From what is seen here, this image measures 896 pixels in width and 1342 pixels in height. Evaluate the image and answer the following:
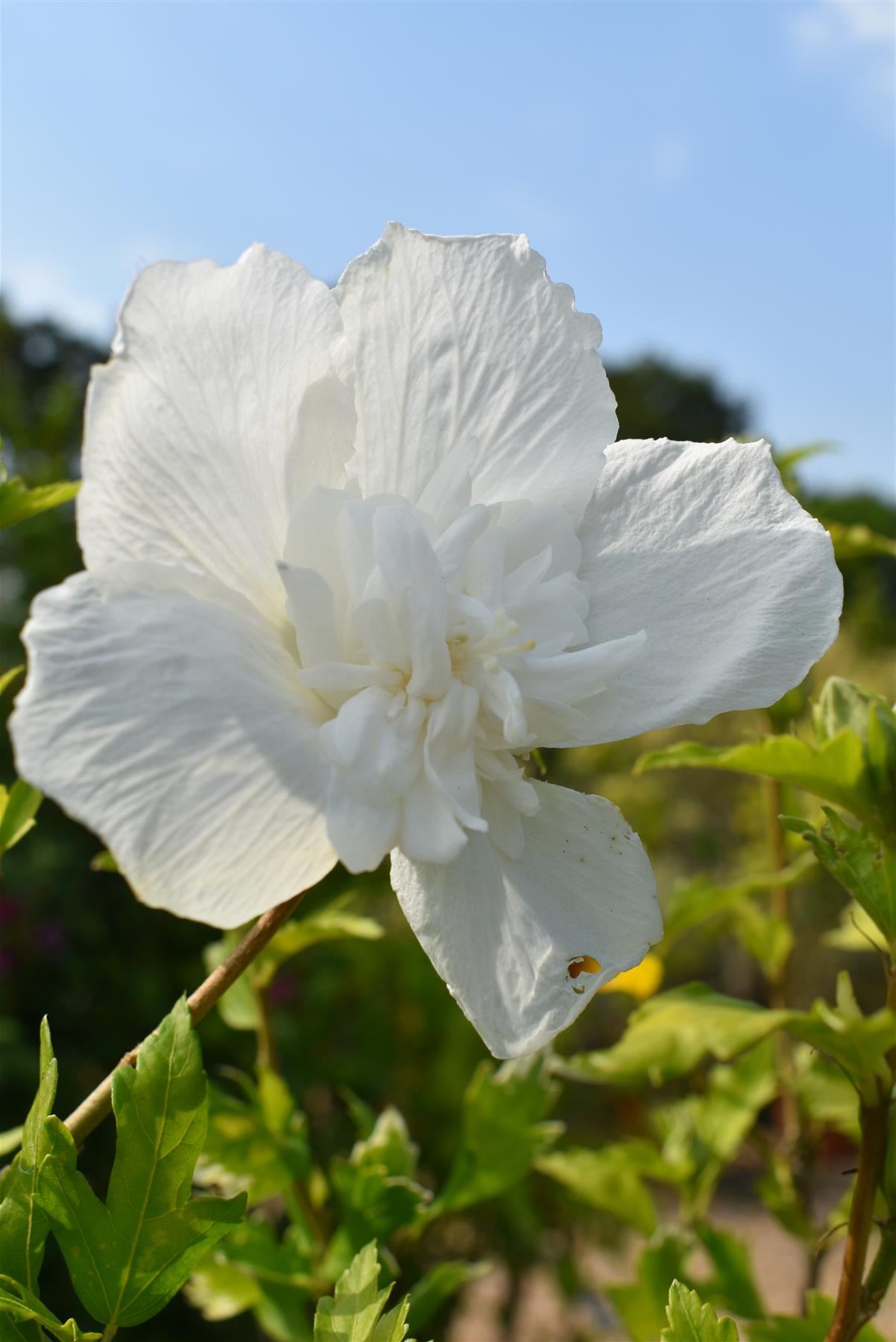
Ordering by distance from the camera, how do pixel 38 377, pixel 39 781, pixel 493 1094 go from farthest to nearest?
pixel 38 377 → pixel 493 1094 → pixel 39 781

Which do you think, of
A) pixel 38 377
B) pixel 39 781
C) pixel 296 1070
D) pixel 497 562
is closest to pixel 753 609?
pixel 497 562

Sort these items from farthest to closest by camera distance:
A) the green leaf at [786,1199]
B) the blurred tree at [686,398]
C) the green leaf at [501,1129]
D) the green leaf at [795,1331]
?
the blurred tree at [686,398], the green leaf at [786,1199], the green leaf at [501,1129], the green leaf at [795,1331]

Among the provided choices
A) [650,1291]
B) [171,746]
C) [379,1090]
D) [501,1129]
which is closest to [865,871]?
[171,746]

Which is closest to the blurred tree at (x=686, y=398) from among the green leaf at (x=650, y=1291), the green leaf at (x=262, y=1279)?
the green leaf at (x=650, y=1291)

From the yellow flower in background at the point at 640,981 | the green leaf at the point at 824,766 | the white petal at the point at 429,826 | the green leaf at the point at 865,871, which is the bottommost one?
the yellow flower in background at the point at 640,981

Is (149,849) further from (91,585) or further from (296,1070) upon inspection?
(296,1070)

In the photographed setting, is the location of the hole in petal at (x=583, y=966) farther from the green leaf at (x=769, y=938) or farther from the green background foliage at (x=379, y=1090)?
the green leaf at (x=769, y=938)

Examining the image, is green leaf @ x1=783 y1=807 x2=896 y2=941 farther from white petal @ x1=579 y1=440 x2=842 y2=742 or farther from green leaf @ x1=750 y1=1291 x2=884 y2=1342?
green leaf @ x1=750 y1=1291 x2=884 y2=1342
